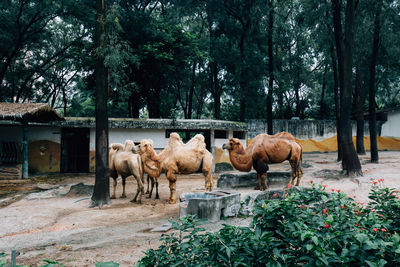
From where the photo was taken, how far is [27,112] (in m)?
13.0

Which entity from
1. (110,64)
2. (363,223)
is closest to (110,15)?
(110,64)

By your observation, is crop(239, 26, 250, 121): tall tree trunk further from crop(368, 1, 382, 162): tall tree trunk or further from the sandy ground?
the sandy ground

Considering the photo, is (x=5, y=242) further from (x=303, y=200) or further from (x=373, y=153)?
(x=373, y=153)

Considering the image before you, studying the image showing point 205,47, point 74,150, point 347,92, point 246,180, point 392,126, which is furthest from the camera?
point 392,126

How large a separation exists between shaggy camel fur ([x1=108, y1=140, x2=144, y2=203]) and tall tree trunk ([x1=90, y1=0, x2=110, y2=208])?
0.55 meters

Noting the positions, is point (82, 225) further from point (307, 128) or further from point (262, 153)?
point (307, 128)

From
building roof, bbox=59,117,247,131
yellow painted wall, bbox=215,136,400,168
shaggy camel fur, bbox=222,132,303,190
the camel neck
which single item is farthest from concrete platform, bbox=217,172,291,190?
yellow painted wall, bbox=215,136,400,168

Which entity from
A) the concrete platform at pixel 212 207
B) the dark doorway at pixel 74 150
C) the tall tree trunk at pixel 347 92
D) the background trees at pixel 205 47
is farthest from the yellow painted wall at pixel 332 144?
the concrete platform at pixel 212 207

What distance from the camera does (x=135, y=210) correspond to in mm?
8055

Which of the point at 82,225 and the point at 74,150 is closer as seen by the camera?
the point at 82,225

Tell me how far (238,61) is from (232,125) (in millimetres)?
6364

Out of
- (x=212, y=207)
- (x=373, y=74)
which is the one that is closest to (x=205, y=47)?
(x=373, y=74)

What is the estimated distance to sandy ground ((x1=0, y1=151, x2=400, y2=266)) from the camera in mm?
4809

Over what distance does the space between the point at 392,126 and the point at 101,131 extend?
27.1 metres
